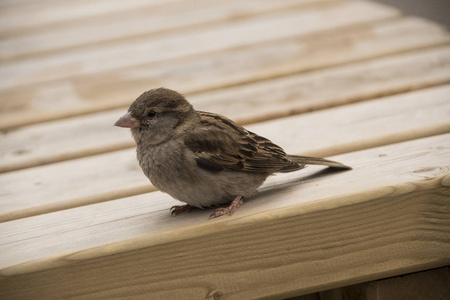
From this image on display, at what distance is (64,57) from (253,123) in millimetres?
1957

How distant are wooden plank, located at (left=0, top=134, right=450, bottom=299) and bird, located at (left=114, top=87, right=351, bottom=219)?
180mm

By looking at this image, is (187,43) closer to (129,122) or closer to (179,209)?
(129,122)

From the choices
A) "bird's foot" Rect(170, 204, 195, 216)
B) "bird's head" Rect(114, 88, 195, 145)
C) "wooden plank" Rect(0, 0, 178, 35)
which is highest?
"wooden plank" Rect(0, 0, 178, 35)

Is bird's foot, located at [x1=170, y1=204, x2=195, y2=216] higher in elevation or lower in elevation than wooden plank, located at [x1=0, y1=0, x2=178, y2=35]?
lower

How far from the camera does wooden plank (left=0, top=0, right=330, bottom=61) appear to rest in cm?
450

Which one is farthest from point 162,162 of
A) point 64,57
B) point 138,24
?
point 138,24

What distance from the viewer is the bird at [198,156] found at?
1929mm

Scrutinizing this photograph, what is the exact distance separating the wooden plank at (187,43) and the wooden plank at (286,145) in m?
1.28

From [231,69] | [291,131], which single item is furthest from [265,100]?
[231,69]

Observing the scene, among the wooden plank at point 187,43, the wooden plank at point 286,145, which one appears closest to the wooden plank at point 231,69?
the wooden plank at point 187,43

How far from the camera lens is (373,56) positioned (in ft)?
11.3

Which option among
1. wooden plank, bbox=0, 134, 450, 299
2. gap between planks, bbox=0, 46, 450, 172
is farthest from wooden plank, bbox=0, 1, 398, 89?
wooden plank, bbox=0, 134, 450, 299

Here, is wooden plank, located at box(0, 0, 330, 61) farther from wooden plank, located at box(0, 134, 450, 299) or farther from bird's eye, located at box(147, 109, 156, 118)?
wooden plank, located at box(0, 134, 450, 299)

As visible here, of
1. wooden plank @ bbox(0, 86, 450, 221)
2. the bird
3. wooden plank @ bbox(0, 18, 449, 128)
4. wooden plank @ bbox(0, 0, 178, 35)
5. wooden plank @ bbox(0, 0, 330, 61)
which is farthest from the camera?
wooden plank @ bbox(0, 0, 178, 35)
